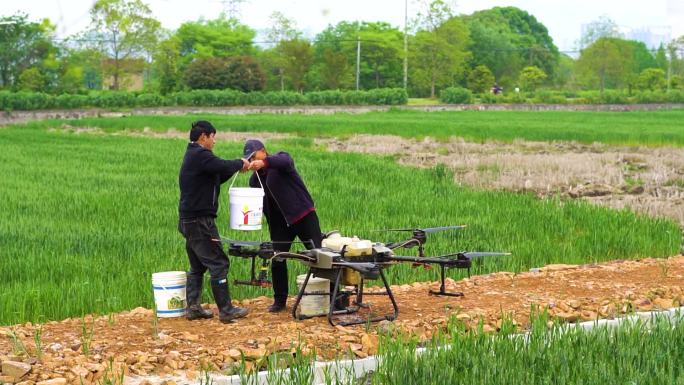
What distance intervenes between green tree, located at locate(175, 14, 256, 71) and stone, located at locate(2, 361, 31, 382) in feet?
209

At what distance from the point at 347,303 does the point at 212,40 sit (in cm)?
6534

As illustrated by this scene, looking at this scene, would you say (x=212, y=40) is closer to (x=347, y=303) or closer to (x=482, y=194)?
(x=482, y=194)

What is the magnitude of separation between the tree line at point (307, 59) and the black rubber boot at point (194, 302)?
48729 millimetres

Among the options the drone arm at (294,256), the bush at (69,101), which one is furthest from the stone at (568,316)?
the bush at (69,101)

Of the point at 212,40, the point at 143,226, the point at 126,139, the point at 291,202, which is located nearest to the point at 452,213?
the point at 143,226

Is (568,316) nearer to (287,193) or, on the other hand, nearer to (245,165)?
(287,193)

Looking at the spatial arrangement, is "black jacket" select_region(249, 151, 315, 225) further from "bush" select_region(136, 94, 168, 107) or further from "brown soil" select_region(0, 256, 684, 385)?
"bush" select_region(136, 94, 168, 107)

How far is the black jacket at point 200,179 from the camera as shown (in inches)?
271

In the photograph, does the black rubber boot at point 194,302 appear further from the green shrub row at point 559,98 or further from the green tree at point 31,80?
the green shrub row at point 559,98

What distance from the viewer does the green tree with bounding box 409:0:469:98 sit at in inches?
2766

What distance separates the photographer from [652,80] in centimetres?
7400

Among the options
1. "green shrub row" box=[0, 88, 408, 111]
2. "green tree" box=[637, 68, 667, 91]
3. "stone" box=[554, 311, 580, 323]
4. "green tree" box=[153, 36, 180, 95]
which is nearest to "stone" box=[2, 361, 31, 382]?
"stone" box=[554, 311, 580, 323]

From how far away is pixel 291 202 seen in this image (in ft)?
24.0

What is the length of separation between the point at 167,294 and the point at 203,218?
0.61m
